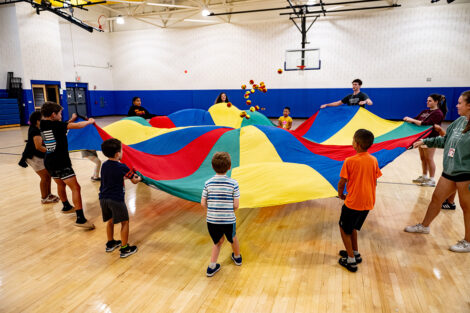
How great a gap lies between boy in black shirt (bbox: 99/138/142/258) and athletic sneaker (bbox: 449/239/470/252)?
228cm

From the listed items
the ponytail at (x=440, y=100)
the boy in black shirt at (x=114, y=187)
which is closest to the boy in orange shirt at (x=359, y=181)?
the boy in black shirt at (x=114, y=187)

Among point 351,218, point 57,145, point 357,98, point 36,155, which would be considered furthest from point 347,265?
point 36,155

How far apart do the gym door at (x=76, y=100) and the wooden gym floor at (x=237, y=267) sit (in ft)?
32.8

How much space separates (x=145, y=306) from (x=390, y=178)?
11.8 ft

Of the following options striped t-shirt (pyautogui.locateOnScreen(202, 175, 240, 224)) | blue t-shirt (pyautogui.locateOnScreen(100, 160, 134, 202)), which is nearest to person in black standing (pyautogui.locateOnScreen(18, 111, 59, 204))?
blue t-shirt (pyautogui.locateOnScreen(100, 160, 134, 202))

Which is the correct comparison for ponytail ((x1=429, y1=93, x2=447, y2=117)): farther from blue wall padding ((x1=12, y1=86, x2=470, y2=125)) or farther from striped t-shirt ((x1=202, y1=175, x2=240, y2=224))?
blue wall padding ((x1=12, y1=86, x2=470, y2=125))

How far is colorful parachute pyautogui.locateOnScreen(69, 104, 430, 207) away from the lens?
87.3 inches

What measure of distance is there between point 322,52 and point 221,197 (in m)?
9.97

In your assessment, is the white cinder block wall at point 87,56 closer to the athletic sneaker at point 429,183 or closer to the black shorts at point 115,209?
the black shorts at point 115,209

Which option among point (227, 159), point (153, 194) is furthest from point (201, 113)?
point (227, 159)

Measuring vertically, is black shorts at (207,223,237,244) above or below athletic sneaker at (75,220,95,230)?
above

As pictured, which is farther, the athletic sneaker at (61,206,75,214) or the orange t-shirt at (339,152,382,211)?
the athletic sneaker at (61,206,75,214)

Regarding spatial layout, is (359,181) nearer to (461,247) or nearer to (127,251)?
(461,247)

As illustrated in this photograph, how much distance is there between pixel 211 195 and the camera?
1.75 meters
